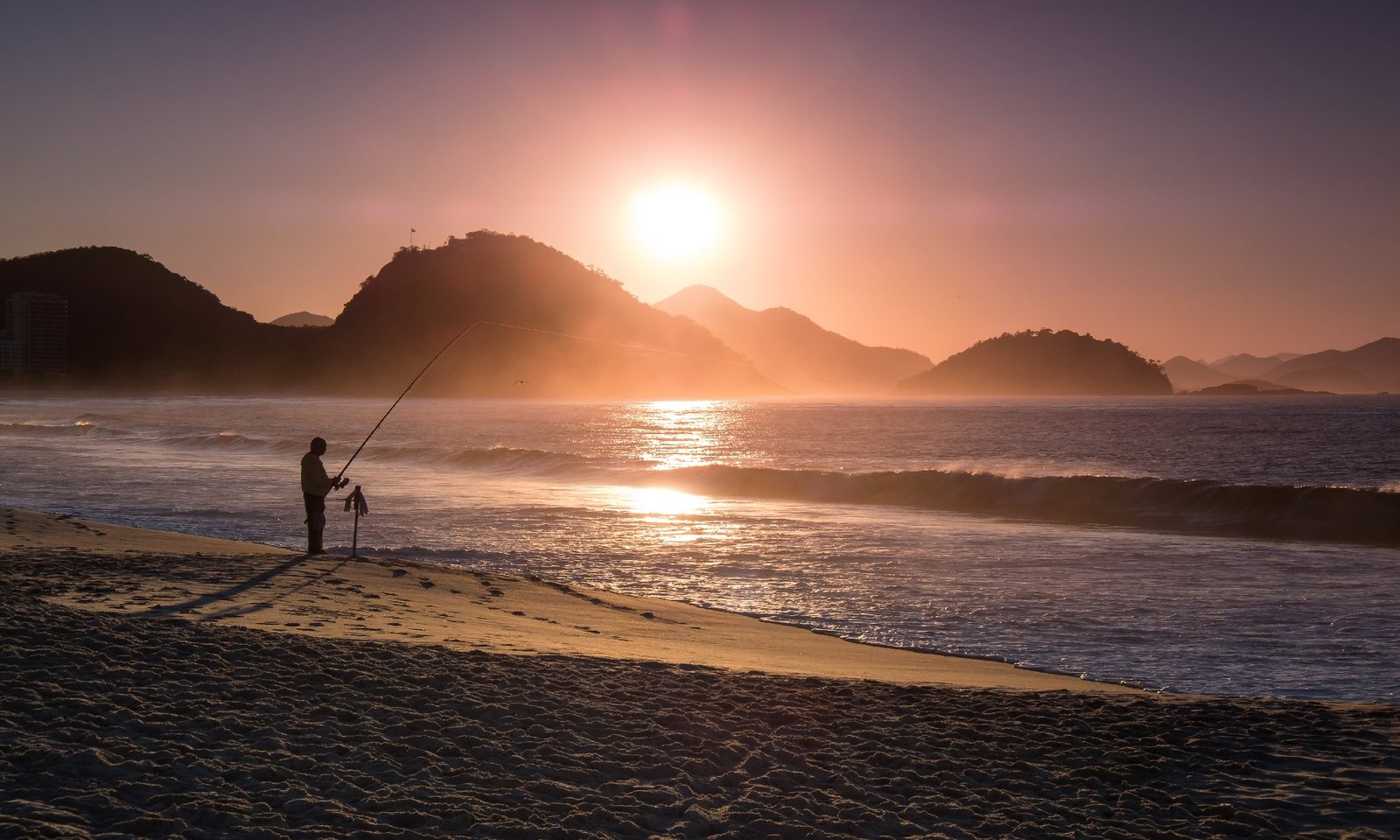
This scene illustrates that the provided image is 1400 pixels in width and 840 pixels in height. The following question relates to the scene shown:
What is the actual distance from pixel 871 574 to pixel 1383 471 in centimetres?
3701

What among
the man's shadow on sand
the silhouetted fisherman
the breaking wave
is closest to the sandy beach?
the man's shadow on sand

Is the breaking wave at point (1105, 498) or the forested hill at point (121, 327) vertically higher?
the forested hill at point (121, 327)

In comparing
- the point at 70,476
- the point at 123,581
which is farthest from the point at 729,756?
the point at 70,476

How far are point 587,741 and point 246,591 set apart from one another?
6101mm

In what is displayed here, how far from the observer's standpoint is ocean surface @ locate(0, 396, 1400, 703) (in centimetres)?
1034

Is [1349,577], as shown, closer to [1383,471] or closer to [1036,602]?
[1036,602]

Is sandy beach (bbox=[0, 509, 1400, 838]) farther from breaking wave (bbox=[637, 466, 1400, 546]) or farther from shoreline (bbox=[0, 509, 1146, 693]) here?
breaking wave (bbox=[637, 466, 1400, 546])

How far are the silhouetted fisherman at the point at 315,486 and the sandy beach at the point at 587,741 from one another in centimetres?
415

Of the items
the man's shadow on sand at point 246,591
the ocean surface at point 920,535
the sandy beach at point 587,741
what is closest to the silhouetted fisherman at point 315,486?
the man's shadow on sand at point 246,591

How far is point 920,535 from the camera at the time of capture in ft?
65.3

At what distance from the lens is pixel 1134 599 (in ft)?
41.3

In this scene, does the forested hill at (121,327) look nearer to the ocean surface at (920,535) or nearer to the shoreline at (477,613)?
the ocean surface at (920,535)

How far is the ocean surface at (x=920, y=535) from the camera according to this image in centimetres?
1034

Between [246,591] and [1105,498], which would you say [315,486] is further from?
[1105,498]
